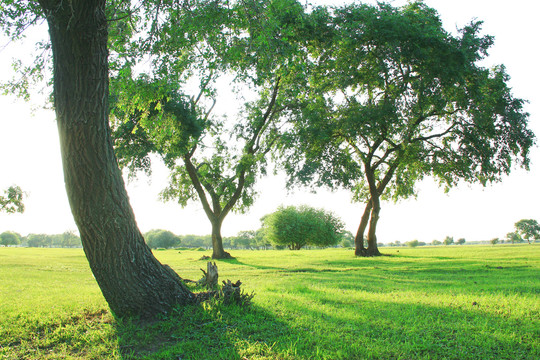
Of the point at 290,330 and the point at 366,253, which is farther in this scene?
the point at 366,253

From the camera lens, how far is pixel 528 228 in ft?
297

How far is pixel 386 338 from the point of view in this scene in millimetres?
4633

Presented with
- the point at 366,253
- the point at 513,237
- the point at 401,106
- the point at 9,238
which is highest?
the point at 401,106

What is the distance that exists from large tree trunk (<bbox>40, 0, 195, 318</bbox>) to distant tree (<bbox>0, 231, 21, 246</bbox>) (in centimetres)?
16195

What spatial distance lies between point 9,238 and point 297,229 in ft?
427

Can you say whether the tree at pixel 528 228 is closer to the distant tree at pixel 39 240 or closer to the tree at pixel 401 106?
the tree at pixel 401 106

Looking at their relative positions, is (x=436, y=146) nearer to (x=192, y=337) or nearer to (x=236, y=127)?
(x=236, y=127)

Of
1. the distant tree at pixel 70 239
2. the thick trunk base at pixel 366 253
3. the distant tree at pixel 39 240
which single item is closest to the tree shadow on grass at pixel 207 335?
the thick trunk base at pixel 366 253

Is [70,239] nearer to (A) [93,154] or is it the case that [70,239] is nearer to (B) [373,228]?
(B) [373,228]

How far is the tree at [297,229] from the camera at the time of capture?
65500mm

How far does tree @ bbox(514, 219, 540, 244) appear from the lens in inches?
3509

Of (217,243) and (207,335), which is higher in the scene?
(207,335)

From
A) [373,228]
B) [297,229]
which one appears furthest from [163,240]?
[373,228]

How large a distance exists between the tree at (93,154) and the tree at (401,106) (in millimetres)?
12201
